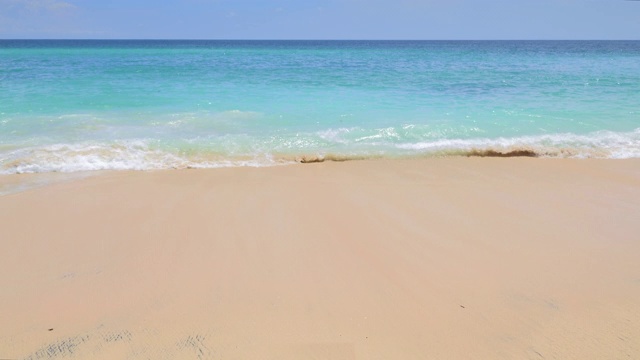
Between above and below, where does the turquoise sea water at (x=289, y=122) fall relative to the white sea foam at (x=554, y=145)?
above

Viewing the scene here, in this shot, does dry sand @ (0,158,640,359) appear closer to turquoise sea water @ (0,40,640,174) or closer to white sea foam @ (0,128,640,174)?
white sea foam @ (0,128,640,174)

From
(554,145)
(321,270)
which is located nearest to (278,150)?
(321,270)

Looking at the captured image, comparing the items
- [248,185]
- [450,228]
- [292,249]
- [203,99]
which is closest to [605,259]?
[450,228]

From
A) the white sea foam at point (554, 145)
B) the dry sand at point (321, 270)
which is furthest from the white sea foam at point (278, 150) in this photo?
the dry sand at point (321, 270)

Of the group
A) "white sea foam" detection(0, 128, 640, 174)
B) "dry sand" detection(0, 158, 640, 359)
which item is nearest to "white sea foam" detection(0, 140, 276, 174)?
"white sea foam" detection(0, 128, 640, 174)

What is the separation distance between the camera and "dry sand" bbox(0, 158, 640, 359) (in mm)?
2230

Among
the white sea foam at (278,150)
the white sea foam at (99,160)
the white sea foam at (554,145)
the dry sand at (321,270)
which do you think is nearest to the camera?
the dry sand at (321,270)

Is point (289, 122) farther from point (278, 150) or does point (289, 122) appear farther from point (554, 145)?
point (554, 145)

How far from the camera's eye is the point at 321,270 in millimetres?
2920

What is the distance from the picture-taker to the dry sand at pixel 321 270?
2230 millimetres

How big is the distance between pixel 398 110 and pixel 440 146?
9.76 ft

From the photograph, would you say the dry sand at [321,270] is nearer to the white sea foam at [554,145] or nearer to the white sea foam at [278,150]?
the white sea foam at [278,150]

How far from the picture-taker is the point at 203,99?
10.7m

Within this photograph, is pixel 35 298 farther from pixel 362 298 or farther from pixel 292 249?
pixel 362 298
